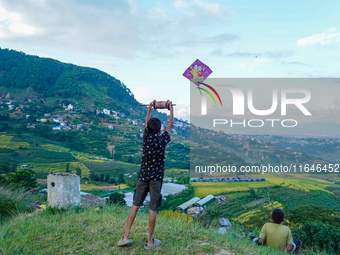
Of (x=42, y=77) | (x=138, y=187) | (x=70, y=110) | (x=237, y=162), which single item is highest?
(x=42, y=77)

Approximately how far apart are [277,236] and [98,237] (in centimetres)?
254

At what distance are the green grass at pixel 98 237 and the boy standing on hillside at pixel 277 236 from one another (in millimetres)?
283

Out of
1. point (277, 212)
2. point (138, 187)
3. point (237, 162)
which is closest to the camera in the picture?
point (138, 187)

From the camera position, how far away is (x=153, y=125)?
372cm

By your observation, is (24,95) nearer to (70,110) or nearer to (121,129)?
(70,110)

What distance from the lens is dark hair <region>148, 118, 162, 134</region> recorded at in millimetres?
3723

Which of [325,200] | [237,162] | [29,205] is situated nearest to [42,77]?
[237,162]

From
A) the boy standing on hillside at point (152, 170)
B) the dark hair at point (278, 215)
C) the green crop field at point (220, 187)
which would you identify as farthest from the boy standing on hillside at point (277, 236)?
the green crop field at point (220, 187)

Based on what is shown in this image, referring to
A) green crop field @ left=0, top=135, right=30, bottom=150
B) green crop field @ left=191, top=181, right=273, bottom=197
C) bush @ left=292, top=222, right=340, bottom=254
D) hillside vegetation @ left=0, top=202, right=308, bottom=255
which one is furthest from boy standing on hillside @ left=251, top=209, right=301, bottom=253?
green crop field @ left=0, top=135, right=30, bottom=150

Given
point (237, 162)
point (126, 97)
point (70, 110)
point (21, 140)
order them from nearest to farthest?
point (237, 162), point (21, 140), point (70, 110), point (126, 97)

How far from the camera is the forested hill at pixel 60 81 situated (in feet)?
282

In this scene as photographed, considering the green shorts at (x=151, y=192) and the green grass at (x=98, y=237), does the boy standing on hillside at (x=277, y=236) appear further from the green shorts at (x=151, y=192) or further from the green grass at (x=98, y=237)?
the green shorts at (x=151, y=192)

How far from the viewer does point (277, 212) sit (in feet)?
14.3

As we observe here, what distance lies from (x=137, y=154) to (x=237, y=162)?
1067 inches
